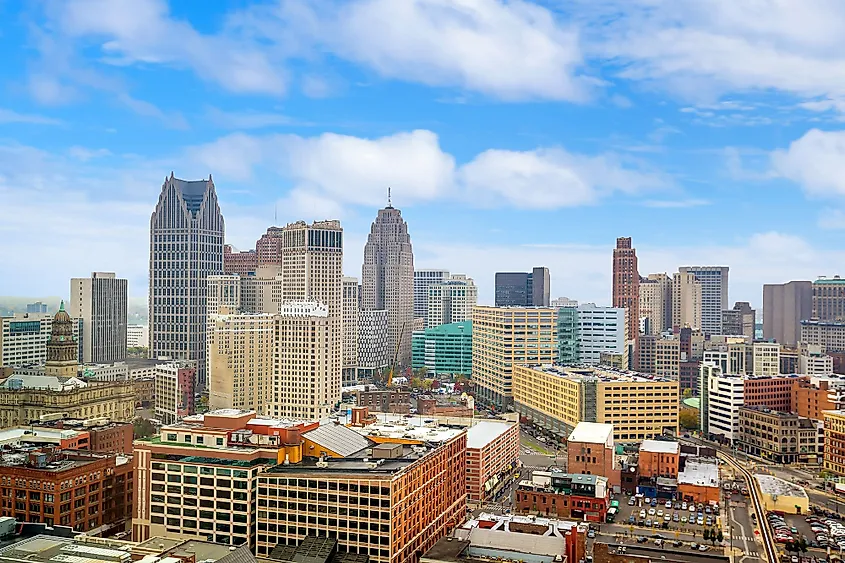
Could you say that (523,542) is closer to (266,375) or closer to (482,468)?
(482,468)

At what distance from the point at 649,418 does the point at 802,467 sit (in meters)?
16.1

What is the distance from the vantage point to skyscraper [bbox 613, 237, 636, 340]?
157m

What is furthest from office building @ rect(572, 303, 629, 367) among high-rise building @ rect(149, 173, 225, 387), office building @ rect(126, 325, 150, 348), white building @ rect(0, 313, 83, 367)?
office building @ rect(126, 325, 150, 348)

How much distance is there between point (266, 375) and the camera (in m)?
109

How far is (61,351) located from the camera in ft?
321

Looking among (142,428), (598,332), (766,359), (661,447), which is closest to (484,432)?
(661,447)

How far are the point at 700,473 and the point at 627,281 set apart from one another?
82892mm

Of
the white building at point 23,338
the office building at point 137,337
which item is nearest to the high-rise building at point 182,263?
the office building at point 137,337

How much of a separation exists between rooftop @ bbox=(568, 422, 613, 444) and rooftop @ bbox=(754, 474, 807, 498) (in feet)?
43.6

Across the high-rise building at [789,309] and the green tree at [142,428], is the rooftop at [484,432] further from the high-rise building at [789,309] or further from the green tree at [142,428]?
the high-rise building at [789,309]

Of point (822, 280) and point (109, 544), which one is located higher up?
point (822, 280)

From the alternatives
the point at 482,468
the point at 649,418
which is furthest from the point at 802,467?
the point at 482,468

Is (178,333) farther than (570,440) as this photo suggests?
Yes

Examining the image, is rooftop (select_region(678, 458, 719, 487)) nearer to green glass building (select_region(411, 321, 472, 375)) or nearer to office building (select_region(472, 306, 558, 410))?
office building (select_region(472, 306, 558, 410))
